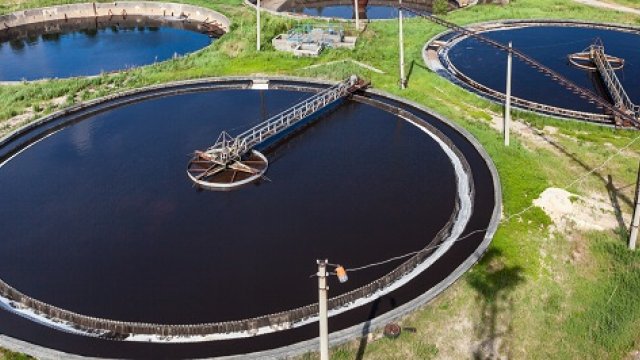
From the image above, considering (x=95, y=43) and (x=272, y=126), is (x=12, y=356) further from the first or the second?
(x=95, y=43)

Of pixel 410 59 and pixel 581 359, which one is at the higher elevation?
pixel 410 59

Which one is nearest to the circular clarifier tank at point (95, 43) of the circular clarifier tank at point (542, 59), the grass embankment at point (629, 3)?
the circular clarifier tank at point (542, 59)

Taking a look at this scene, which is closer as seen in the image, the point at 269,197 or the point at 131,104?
the point at 269,197

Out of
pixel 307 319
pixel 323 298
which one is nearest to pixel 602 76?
pixel 307 319

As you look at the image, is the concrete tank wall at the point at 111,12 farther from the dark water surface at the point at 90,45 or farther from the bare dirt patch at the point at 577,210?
the bare dirt patch at the point at 577,210

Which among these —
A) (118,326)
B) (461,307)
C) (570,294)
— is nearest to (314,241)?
(461,307)

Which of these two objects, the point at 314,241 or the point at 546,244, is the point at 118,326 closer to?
the point at 314,241
